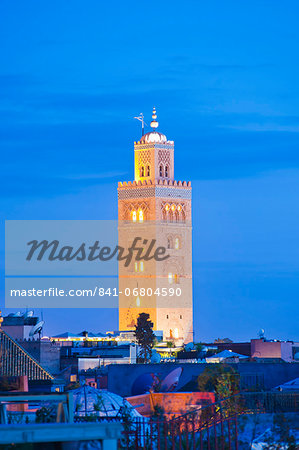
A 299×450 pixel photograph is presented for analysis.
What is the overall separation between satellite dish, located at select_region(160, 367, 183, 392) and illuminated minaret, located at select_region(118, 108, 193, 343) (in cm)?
4662

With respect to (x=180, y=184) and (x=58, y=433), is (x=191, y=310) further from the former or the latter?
(x=58, y=433)

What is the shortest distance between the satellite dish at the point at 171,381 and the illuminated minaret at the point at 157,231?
153 ft

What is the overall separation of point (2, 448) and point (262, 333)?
73.7 metres

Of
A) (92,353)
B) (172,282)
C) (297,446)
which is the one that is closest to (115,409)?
(297,446)

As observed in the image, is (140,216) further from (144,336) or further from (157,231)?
(144,336)

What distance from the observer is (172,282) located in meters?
101

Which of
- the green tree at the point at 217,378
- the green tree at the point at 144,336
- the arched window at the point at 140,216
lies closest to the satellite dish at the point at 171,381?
the green tree at the point at 217,378

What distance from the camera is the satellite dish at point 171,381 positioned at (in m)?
48.5

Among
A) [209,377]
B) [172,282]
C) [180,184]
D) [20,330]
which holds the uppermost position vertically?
[180,184]

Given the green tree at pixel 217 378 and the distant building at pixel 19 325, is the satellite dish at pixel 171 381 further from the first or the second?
the distant building at pixel 19 325

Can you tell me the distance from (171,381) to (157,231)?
50809mm

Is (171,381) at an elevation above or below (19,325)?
below

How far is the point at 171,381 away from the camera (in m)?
49.8

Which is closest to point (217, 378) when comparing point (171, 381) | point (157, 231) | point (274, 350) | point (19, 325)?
point (171, 381)
